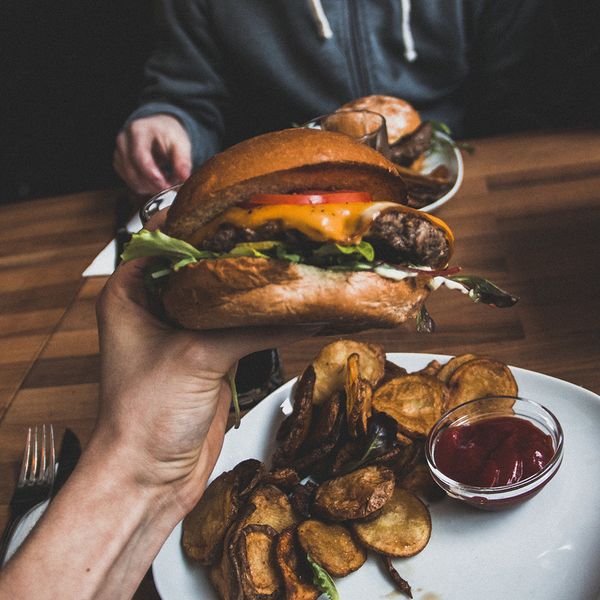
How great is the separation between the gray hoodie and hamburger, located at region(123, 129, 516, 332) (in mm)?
2022

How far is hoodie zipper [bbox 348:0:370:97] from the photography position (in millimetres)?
3016

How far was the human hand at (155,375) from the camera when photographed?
118 cm

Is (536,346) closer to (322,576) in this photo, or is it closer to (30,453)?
(322,576)

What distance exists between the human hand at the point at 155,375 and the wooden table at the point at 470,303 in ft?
0.99

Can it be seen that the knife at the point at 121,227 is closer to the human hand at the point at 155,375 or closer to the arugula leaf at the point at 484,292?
the human hand at the point at 155,375

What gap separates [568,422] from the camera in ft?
4.55

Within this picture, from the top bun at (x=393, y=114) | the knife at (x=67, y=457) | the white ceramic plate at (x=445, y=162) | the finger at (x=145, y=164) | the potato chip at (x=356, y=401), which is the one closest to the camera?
the potato chip at (x=356, y=401)

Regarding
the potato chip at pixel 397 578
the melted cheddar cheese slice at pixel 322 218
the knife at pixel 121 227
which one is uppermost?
the melted cheddar cheese slice at pixel 322 218

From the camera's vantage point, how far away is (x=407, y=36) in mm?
3008

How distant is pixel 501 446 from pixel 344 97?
2.30 metres

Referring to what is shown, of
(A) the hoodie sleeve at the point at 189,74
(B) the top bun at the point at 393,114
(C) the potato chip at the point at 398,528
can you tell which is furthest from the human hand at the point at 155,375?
(A) the hoodie sleeve at the point at 189,74

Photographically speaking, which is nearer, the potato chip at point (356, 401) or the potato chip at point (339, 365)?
the potato chip at point (356, 401)

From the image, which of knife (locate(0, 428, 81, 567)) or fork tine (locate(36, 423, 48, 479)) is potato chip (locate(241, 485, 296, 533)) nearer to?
knife (locate(0, 428, 81, 567))

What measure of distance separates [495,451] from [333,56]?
2330 millimetres
